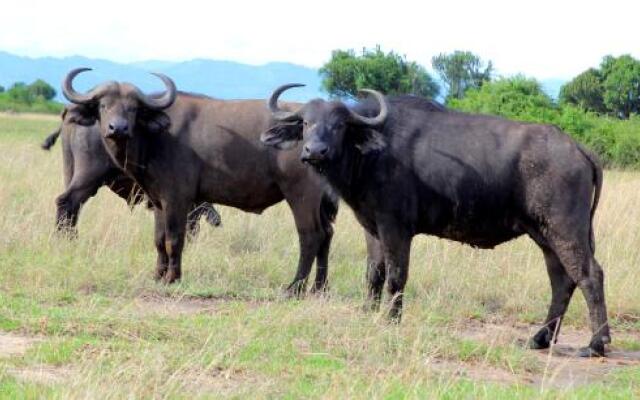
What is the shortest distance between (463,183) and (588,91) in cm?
3436

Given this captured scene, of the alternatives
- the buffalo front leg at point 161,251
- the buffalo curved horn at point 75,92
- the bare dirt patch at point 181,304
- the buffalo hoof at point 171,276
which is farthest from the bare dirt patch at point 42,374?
the buffalo curved horn at point 75,92

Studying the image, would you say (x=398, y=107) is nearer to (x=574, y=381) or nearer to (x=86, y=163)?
(x=574, y=381)

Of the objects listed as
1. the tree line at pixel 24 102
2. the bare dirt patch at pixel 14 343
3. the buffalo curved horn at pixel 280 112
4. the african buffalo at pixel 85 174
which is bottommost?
the bare dirt patch at pixel 14 343

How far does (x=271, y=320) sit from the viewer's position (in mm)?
6926

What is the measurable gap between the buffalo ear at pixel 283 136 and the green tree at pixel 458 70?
3512 centimetres

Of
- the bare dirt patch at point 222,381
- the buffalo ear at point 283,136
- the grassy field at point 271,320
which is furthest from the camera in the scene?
the buffalo ear at point 283,136

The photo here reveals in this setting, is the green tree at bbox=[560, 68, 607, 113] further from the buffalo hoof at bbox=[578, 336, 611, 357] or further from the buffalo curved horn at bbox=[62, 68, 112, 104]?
the buffalo hoof at bbox=[578, 336, 611, 357]

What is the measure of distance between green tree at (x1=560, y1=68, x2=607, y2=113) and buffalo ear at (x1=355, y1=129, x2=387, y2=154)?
1298 inches

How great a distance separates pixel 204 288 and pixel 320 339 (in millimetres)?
2323

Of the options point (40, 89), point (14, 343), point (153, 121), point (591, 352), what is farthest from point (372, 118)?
point (40, 89)

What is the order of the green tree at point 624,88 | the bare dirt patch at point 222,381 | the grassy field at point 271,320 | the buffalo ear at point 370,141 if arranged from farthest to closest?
the green tree at point 624,88
the buffalo ear at point 370,141
the grassy field at point 271,320
the bare dirt patch at point 222,381

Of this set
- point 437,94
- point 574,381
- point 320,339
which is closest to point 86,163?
point 320,339

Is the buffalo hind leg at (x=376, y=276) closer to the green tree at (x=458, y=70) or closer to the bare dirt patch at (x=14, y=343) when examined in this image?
the bare dirt patch at (x=14, y=343)

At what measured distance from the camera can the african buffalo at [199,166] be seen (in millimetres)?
9078
